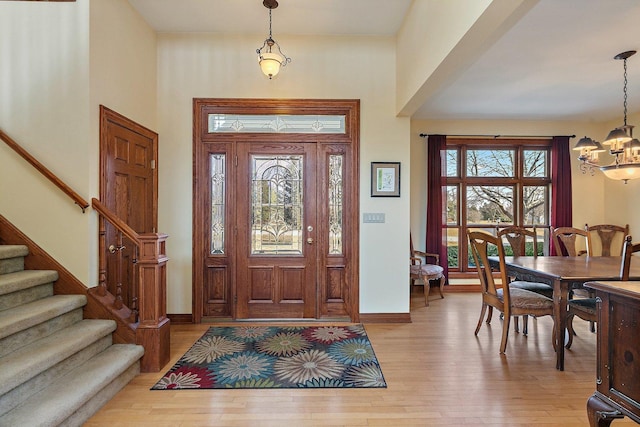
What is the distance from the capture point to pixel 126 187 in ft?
10.8

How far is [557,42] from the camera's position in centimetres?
323

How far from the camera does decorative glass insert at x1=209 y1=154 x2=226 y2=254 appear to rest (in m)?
A: 3.94

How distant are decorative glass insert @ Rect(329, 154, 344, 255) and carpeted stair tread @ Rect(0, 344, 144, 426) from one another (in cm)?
223

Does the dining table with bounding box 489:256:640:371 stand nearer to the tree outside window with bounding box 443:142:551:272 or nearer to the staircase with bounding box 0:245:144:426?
the tree outside window with bounding box 443:142:551:272

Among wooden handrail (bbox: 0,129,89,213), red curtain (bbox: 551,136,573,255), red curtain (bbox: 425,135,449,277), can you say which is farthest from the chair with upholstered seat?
wooden handrail (bbox: 0,129,89,213)

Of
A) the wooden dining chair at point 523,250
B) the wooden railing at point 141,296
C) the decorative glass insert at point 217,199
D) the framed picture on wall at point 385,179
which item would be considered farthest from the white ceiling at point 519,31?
the wooden railing at point 141,296

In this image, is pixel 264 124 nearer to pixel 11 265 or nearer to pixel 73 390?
pixel 11 265

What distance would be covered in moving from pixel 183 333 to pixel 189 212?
1.36 meters

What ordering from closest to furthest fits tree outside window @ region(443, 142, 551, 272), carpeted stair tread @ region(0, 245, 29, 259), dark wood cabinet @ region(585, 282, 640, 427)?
dark wood cabinet @ region(585, 282, 640, 427) < carpeted stair tread @ region(0, 245, 29, 259) < tree outside window @ region(443, 142, 551, 272)

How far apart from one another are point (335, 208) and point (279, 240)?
0.78 m

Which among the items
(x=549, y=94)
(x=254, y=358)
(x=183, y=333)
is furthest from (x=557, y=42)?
Answer: (x=183, y=333)

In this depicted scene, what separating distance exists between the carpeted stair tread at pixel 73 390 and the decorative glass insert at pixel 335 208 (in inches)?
87.7

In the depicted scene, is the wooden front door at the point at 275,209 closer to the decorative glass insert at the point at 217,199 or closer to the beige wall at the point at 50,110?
the decorative glass insert at the point at 217,199

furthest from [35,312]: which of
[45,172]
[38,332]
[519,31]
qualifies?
[519,31]
